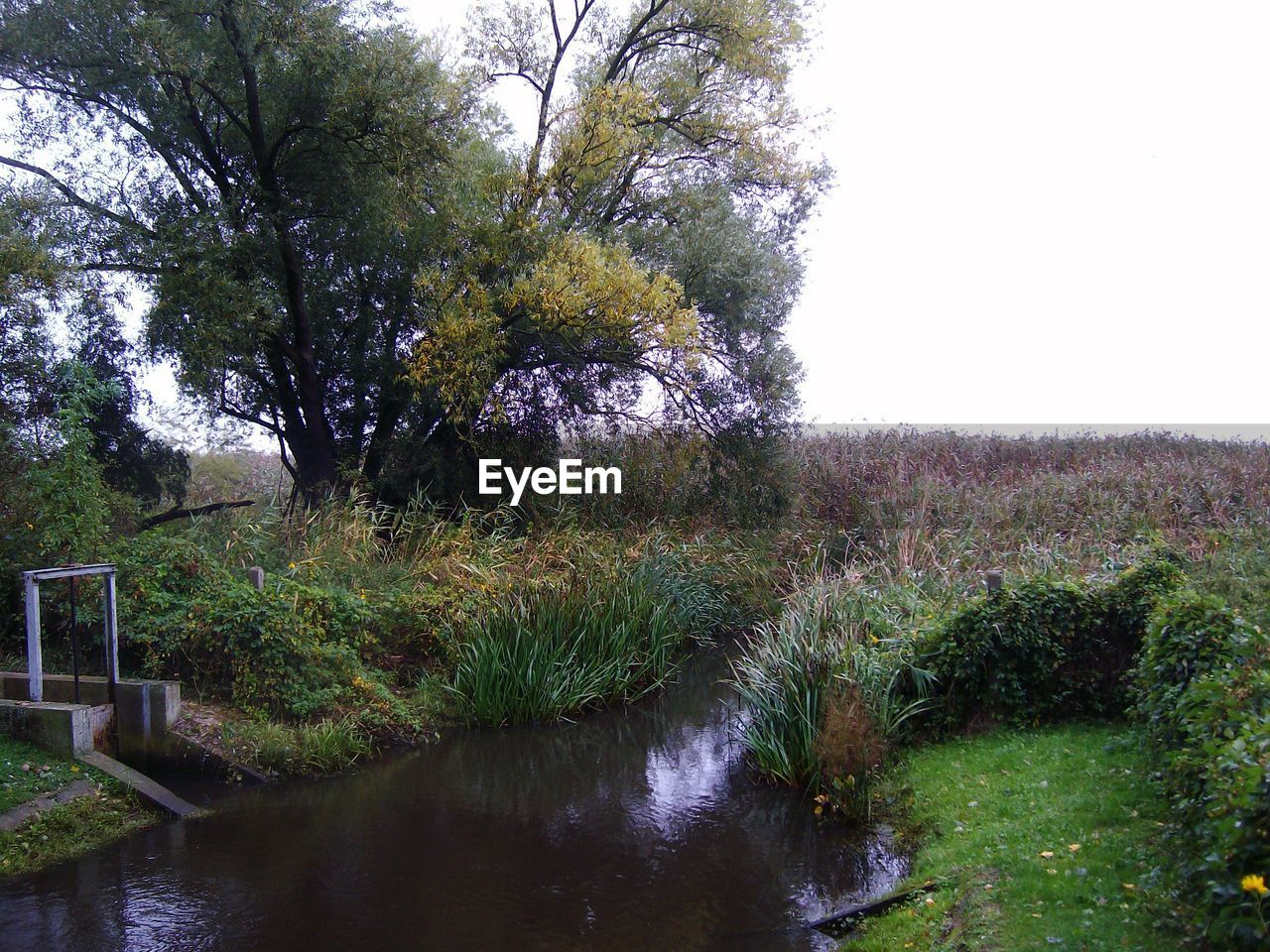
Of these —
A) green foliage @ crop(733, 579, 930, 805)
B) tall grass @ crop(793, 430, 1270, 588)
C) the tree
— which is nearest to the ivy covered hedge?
green foliage @ crop(733, 579, 930, 805)

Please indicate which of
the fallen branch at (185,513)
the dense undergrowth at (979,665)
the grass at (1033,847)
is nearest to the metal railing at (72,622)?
the fallen branch at (185,513)

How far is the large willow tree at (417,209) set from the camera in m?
10.4

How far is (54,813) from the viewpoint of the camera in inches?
234

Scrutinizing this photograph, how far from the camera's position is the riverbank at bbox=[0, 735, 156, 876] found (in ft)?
18.5

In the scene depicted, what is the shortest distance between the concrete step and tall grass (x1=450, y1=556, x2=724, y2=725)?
8.64 feet

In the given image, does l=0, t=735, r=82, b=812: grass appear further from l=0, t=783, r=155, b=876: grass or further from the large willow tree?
the large willow tree

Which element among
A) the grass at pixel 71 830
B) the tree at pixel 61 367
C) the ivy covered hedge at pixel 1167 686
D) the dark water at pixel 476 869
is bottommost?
the dark water at pixel 476 869

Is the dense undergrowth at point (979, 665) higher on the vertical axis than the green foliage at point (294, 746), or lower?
higher

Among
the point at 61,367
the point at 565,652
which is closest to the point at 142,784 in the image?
the point at 565,652

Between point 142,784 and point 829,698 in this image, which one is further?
point 829,698

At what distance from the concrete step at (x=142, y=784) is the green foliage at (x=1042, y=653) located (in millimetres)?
5473

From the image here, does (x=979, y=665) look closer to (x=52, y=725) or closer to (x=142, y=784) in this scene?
(x=142, y=784)

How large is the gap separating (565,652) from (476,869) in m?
3.62

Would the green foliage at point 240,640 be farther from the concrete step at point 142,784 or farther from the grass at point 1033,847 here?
the grass at point 1033,847
